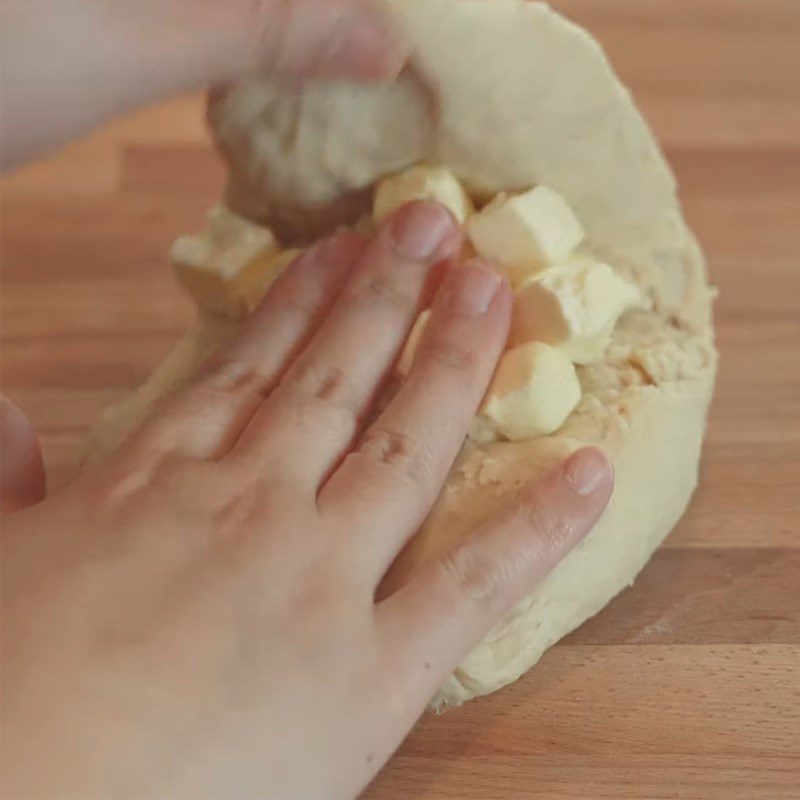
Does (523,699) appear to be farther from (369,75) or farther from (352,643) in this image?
(369,75)

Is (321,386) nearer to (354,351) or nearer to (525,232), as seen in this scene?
(354,351)

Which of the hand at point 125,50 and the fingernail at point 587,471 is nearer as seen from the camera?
the hand at point 125,50

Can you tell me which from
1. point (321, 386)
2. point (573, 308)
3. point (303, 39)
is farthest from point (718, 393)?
point (303, 39)

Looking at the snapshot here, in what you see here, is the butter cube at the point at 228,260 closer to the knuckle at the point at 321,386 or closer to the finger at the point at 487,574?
the knuckle at the point at 321,386

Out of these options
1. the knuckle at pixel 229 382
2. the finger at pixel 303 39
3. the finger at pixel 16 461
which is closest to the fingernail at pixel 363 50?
the finger at pixel 303 39

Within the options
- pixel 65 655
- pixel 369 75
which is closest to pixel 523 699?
pixel 65 655

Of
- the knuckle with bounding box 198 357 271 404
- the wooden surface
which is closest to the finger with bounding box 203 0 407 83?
the knuckle with bounding box 198 357 271 404

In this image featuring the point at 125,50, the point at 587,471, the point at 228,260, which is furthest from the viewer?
the point at 228,260

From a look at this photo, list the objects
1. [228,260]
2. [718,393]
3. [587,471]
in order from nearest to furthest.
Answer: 1. [587,471]
2. [228,260]
3. [718,393]
